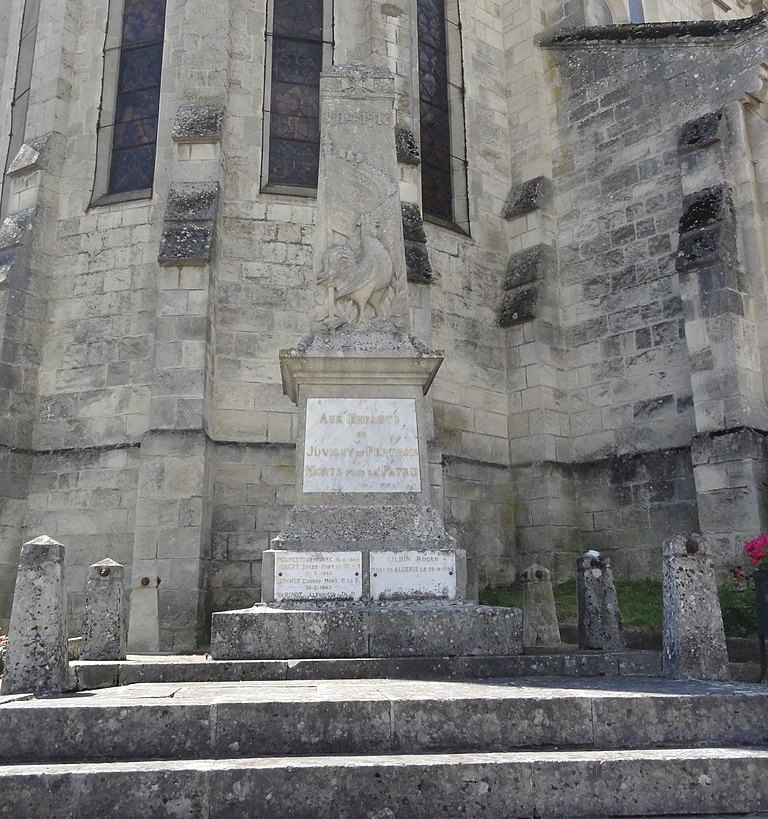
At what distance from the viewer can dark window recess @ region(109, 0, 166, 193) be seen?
12.6 metres

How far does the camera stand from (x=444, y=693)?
387 cm

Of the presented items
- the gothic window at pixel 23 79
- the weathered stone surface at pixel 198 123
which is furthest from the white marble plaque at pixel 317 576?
the gothic window at pixel 23 79

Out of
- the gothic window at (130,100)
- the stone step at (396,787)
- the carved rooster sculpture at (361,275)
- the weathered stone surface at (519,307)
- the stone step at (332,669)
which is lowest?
the stone step at (396,787)

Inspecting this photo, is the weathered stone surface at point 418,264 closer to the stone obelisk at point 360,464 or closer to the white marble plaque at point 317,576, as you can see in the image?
the stone obelisk at point 360,464

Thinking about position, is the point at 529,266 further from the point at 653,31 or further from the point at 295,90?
the point at 295,90

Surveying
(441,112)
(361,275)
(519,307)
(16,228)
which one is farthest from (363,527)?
(441,112)

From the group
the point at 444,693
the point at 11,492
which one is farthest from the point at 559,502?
the point at 444,693

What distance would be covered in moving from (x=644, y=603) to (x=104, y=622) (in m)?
6.80

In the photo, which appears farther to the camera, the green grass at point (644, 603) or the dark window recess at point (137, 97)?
the dark window recess at point (137, 97)

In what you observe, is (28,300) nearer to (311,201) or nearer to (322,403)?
(311,201)

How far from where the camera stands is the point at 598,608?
6824 millimetres

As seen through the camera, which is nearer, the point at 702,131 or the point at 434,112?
the point at 702,131

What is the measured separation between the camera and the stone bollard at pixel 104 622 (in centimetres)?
638

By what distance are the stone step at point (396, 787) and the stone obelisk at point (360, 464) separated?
2.05 m
